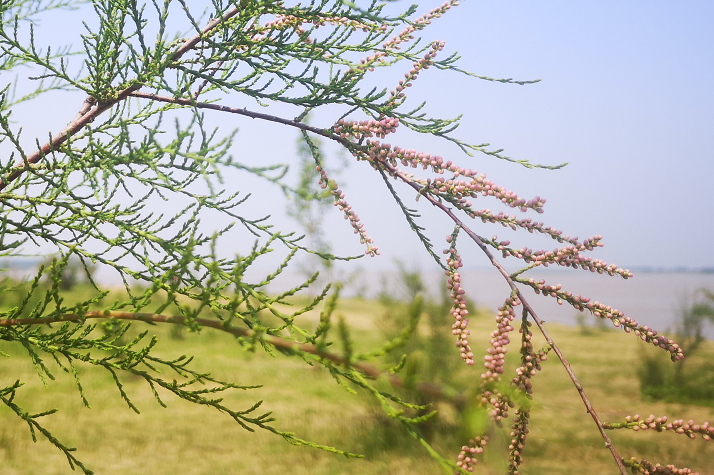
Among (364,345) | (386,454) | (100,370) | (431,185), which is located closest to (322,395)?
(364,345)

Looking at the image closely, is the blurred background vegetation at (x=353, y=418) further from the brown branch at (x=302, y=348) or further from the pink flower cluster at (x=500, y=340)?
the brown branch at (x=302, y=348)

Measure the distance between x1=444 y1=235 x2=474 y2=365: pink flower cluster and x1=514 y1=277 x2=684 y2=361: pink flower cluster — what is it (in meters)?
0.27

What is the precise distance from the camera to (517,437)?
6.94 feet

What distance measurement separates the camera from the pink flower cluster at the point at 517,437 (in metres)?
2.08

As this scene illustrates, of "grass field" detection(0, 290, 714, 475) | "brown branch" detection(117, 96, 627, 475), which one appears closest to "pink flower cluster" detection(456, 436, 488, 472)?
"brown branch" detection(117, 96, 627, 475)

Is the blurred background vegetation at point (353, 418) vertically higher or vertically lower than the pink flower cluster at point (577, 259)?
lower

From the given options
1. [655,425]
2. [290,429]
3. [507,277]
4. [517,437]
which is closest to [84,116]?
[507,277]

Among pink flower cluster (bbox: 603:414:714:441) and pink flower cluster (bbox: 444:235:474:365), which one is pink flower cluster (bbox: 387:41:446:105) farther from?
pink flower cluster (bbox: 603:414:714:441)

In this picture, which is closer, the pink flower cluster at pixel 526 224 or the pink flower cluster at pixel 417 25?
the pink flower cluster at pixel 526 224

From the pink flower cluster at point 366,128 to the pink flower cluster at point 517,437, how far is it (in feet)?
4.82

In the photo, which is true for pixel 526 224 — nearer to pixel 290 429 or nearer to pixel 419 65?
pixel 419 65

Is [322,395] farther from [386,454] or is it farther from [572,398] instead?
[572,398]

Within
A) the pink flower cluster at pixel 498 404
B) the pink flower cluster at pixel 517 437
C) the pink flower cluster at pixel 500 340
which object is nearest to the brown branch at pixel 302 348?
the pink flower cluster at pixel 498 404

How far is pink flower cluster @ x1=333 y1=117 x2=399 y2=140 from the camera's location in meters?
2.52
